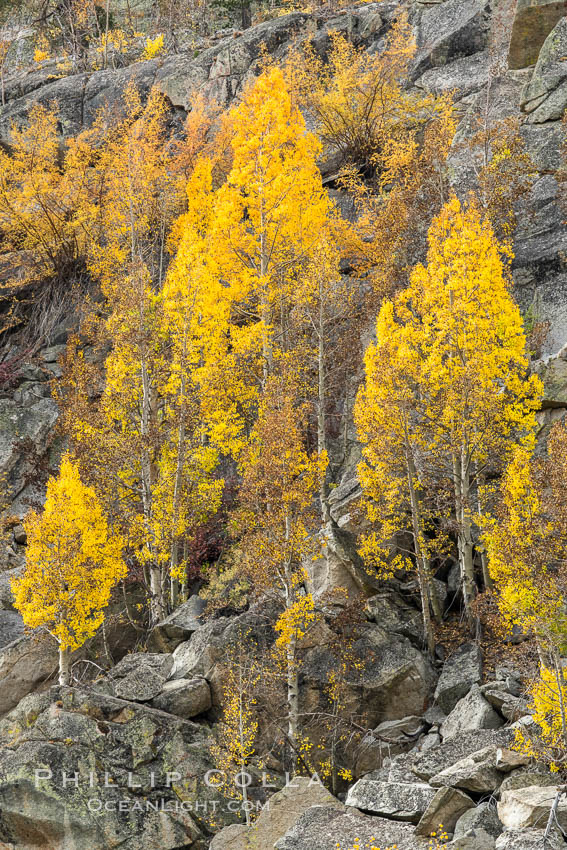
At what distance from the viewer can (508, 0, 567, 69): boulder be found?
2639 centimetres

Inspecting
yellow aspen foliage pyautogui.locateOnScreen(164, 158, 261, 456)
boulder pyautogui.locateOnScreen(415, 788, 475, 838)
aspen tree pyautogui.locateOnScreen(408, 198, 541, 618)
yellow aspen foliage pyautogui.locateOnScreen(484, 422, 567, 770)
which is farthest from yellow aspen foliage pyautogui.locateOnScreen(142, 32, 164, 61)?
boulder pyautogui.locateOnScreen(415, 788, 475, 838)

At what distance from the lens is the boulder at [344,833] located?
966 cm

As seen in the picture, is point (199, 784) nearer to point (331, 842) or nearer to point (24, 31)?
point (331, 842)

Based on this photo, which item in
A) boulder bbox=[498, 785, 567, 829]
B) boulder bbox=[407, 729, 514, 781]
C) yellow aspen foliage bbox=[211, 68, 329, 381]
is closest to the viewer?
boulder bbox=[498, 785, 567, 829]

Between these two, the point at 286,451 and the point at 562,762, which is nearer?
the point at 562,762

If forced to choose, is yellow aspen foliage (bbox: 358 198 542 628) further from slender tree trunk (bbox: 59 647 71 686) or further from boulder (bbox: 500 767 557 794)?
slender tree trunk (bbox: 59 647 71 686)

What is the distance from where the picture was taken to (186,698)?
1529cm

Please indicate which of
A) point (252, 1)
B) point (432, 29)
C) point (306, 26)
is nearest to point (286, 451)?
point (432, 29)

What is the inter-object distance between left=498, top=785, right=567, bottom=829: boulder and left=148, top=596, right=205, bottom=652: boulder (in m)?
9.13

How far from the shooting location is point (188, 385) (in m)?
20.0

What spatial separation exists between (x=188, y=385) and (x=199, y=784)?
9.65 meters

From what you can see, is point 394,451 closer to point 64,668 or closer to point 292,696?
point 292,696

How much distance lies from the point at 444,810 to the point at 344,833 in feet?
4.30

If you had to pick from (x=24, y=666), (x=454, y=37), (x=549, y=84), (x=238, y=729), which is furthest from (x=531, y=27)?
(x=24, y=666)
